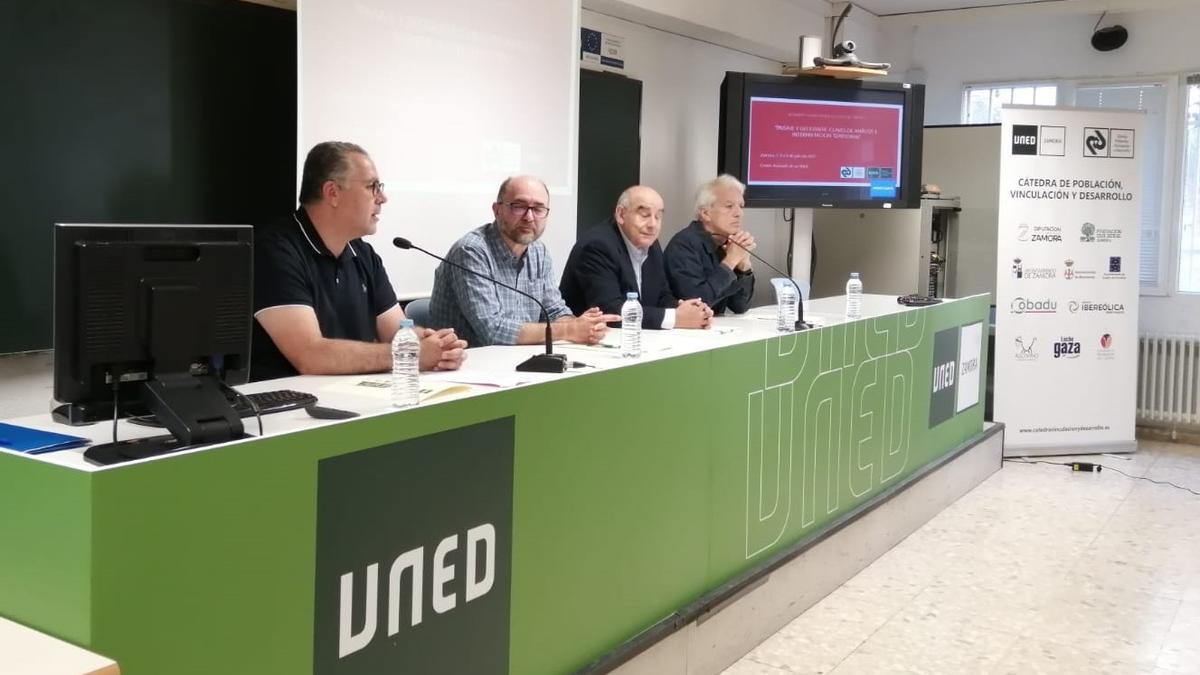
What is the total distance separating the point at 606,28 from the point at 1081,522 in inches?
127

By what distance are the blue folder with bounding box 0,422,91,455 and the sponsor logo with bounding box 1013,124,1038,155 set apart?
5511 millimetres

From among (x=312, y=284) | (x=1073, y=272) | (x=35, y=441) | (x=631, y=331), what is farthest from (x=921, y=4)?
(x=35, y=441)

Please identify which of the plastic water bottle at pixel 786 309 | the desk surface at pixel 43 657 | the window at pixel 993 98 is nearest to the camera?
the desk surface at pixel 43 657

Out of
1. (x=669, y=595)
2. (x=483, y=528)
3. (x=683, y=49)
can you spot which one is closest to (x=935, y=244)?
(x=683, y=49)

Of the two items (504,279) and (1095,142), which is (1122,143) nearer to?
(1095,142)

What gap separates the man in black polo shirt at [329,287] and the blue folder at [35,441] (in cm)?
86

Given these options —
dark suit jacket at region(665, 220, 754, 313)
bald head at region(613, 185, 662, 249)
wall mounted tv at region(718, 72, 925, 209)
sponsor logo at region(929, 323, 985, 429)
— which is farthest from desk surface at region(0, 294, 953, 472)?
wall mounted tv at region(718, 72, 925, 209)

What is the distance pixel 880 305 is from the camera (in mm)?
→ 4617

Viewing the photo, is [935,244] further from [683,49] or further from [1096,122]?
[683,49]

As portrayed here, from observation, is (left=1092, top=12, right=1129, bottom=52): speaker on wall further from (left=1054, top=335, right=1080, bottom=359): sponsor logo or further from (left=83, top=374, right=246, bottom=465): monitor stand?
(left=83, top=374, right=246, bottom=465): monitor stand

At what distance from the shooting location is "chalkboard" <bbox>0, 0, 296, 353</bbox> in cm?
286

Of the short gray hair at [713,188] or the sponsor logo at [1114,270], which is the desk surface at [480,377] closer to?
the short gray hair at [713,188]

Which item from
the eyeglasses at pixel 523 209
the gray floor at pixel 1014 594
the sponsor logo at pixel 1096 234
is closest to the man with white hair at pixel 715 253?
the eyeglasses at pixel 523 209

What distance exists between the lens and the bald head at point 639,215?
4.09m
